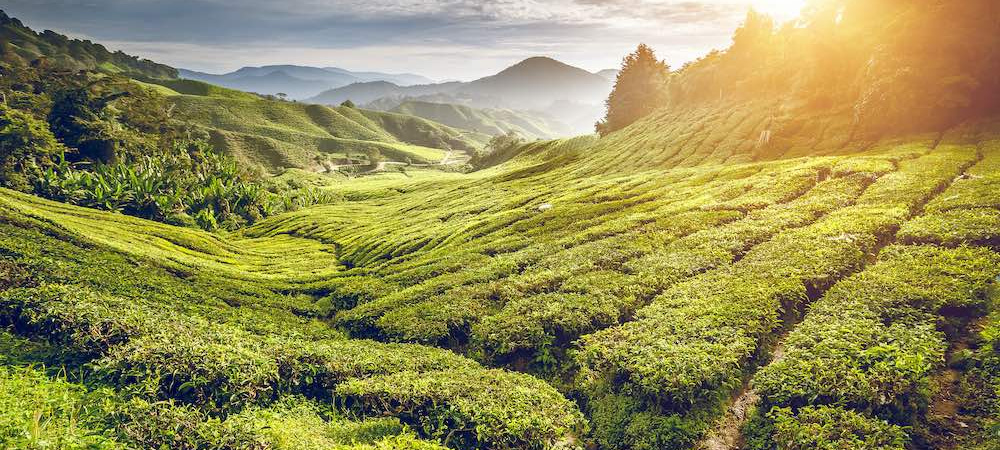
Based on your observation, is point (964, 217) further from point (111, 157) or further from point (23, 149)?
point (111, 157)

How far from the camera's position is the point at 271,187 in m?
121

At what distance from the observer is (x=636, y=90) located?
137500 mm

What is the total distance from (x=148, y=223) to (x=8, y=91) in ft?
194

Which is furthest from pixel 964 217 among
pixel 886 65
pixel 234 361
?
pixel 886 65

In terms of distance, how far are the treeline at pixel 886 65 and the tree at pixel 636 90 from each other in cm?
3082

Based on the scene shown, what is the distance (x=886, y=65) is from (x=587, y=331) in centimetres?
6039

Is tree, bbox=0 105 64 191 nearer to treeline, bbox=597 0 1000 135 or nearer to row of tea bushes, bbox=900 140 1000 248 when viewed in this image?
row of tea bushes, bbox=900 140 1000 248

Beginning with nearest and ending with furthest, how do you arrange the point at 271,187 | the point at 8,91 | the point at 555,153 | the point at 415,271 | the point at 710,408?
the point at 710,408 < the point at 415,271 < the point at 8,91 < the point at 271,187 < the point at 555,153

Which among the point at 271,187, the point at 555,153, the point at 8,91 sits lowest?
the point at 271,187

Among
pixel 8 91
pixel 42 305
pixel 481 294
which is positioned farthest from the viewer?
pixel 8 91

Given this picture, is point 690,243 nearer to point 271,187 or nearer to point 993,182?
point 993,182

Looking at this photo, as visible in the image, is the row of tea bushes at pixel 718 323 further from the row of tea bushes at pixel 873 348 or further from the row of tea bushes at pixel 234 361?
the row of tea bushes at pixel 234 361

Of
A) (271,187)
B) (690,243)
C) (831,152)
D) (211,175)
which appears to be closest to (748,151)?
(831,152)

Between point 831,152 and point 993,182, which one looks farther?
point 831,152
